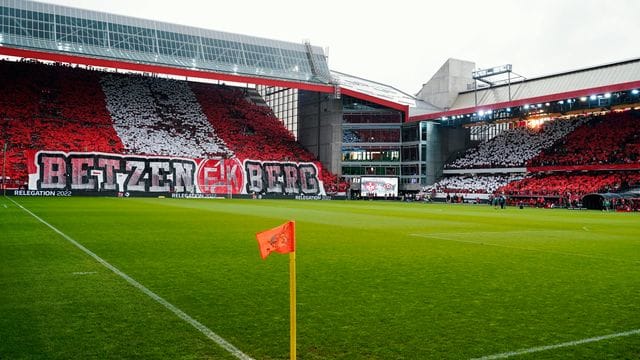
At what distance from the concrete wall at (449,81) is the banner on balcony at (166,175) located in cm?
2202

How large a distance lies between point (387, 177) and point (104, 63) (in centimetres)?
3668

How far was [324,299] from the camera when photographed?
8.00 meters

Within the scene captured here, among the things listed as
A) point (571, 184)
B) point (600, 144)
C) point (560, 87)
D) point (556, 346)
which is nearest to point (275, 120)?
point (560, 87)

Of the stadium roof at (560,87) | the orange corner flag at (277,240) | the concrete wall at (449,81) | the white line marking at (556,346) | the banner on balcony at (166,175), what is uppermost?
the concrete wall at (449,81)

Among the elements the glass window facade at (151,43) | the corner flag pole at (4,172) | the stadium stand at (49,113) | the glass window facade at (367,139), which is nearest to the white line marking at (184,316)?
the corner flag pole at (4,172)

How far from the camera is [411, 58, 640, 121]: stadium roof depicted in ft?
188

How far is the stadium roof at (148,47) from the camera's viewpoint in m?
59.6

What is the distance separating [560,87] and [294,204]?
37.9 m

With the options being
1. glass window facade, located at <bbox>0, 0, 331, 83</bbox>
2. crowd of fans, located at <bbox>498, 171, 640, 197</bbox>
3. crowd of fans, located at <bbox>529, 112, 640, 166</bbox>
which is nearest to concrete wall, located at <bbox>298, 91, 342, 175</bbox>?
glass window facade, located at <bbox>0, 0, 331, 83</bbox>

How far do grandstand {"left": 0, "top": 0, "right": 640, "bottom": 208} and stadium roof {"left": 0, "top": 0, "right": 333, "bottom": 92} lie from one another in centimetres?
18

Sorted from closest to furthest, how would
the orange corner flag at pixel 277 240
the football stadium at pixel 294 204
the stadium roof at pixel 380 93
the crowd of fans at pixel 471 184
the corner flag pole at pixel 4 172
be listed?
the orange corner flag at pixel 277 240 < the football stadium at pixel 294 204 < the corner flag pole at pixel 4 172 < the crowd of fans at pixel 471 184 < the stadium roof at pixel 380 93

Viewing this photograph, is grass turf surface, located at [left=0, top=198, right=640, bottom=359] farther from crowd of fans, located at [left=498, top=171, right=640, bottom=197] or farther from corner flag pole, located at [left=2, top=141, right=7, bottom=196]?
corner flag pole, located at [left=2, top=141, right=7, bottom=196]

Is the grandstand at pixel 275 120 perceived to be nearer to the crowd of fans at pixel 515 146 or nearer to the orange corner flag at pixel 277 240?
the crowd of fans at pixel 515 146

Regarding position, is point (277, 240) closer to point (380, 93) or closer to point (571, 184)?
point (571, 184)
